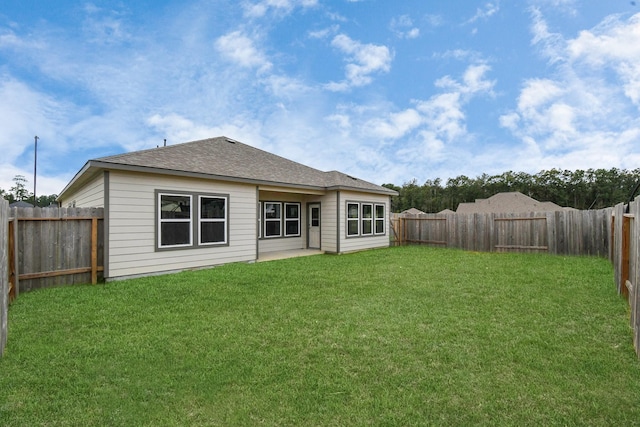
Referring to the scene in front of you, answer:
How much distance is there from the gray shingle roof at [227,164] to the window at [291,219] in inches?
59.3

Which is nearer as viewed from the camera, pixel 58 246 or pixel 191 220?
pixel 58 246

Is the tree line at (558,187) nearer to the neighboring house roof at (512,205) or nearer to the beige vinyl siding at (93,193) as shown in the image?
the neighboring house roof at (512,205)

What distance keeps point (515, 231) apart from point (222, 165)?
11304mm

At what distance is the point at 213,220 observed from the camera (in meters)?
8.60

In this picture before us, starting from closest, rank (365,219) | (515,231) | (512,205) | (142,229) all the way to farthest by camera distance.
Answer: (142,229)
(515,231)
(365,219)
(512,205)

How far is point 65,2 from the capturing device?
867 cm

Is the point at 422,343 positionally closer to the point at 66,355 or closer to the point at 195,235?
the point at 66,355

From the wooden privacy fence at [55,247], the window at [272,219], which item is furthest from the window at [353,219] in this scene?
the wooden privacy fence at [55,247]

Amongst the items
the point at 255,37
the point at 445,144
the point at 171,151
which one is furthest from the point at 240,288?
the point at 445,144

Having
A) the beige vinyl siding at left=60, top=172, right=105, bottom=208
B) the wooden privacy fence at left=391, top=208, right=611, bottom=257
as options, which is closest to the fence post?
the wooden privacy fence at left=391, top=208, right=611, bottom=257

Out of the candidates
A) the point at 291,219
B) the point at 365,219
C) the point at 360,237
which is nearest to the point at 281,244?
the point at 291,219

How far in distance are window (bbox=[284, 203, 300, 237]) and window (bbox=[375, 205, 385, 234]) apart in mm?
3644

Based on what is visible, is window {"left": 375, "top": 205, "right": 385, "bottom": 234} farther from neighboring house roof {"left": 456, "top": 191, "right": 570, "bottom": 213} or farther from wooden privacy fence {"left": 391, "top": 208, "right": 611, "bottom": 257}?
neighboring house roof {"left": 456, "top": 191, "right": 570, "bottom": 213}

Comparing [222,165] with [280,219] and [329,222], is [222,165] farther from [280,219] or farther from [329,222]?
[329,222]
